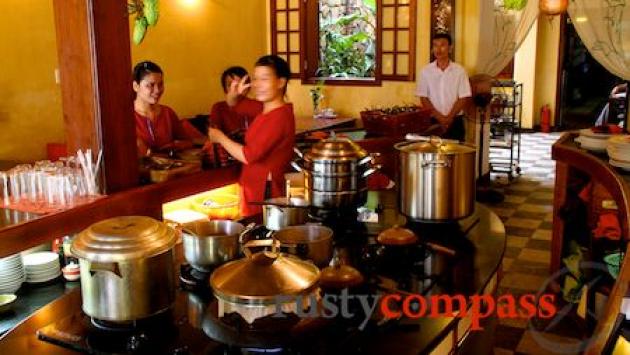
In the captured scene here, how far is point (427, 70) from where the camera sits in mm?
6418

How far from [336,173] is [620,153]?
1.73 m

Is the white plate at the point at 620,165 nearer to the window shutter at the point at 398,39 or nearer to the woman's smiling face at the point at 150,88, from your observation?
the woman's smiling face at the point at 150,88

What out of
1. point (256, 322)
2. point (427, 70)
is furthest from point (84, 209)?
point (427, 70)

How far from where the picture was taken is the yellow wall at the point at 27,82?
201 inches

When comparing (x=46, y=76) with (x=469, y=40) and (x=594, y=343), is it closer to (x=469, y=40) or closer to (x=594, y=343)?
(x=469, y=40)

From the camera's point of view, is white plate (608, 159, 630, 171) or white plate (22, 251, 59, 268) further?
white plate (608, 159, 630, 171)

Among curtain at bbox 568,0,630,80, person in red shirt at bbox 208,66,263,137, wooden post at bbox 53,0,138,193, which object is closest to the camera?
wooden post at bbox 53,0,138,193

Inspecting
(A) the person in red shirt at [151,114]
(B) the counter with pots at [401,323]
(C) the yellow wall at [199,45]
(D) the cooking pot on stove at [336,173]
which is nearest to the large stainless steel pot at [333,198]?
(D) the cooking pot on stove at [336,173]

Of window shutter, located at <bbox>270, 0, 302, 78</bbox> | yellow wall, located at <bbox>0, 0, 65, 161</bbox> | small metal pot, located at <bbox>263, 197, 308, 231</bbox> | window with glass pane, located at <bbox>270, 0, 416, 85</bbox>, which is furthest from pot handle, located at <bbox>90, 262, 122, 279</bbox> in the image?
window shutter, located at <bbox>270, 0, 302, 78</bbox>

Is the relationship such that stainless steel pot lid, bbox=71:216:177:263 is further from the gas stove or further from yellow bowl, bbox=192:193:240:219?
yellow bowl, bbox=192:193:240:219

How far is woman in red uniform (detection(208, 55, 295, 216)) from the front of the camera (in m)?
2.87

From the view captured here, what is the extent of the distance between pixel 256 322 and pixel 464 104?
17.7 ft

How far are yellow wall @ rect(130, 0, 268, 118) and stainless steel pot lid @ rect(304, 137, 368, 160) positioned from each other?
4.23 metres

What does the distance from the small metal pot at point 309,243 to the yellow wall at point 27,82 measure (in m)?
4.13
